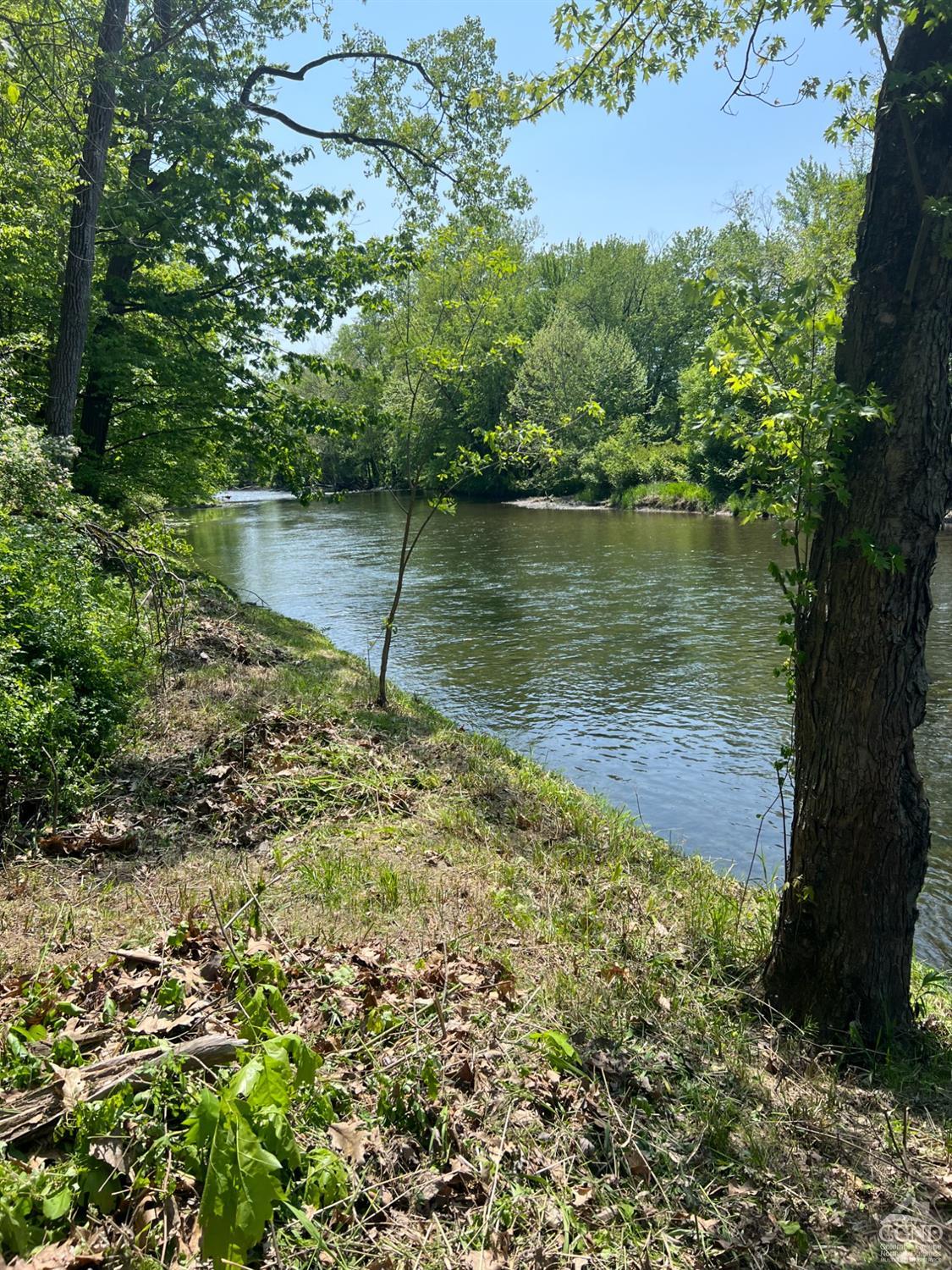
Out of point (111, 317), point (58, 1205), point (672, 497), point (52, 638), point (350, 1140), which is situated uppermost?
point (111, 317)

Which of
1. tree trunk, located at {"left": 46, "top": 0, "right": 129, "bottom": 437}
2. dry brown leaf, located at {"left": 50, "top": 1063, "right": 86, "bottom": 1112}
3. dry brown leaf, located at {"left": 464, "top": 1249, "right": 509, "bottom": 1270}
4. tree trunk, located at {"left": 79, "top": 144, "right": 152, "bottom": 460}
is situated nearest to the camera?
dry brown leaf, located at {"left": 464, "top": 1249, "right": 509, "bottom": 1270}

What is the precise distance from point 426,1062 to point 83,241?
402 inches

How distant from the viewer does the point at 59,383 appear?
9.35 meters

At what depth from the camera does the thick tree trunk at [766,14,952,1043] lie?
126 inches

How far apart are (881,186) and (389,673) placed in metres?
10.7

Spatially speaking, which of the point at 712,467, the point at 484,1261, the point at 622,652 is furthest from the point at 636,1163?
the point at 712,467

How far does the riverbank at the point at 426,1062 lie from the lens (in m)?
2.14

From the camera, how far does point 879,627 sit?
3.32 meters

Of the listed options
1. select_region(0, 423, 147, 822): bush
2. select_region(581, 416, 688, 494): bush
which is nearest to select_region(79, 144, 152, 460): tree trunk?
select_region(0, 423, 147, 822): bush

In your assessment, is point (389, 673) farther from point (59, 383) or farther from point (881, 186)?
point (881, 186)

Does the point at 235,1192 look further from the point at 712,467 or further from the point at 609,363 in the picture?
the point at 609,363

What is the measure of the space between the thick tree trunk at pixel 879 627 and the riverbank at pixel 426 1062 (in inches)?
16.3

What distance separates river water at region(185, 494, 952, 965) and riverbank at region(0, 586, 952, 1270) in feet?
7.02
